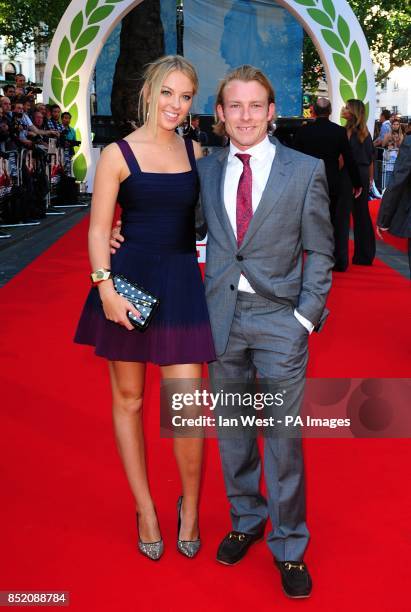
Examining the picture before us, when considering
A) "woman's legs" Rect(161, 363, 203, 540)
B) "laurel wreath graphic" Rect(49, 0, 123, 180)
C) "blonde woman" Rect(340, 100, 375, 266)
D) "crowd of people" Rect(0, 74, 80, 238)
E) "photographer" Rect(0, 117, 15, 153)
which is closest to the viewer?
"woman's legs" Rect(161, 363, 203, 540)

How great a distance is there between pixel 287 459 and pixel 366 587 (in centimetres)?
59

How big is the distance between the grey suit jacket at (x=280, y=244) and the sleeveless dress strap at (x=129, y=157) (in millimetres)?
295

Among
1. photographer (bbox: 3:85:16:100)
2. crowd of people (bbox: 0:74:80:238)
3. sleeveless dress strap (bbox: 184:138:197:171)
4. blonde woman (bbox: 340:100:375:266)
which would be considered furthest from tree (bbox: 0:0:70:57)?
sleeveless dress strap (bbox: 184:138:197:171)

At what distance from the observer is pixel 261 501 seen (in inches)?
145

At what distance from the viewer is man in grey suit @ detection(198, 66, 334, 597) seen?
324cm

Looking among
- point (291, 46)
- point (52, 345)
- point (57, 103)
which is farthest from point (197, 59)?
point (52, 345)

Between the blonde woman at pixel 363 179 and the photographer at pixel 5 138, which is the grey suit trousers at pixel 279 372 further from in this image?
the photographer at pixel 5 138

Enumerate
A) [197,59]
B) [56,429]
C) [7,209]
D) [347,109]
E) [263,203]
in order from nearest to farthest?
[263,203], [56,429], [347,109], [7,209], [197,59]

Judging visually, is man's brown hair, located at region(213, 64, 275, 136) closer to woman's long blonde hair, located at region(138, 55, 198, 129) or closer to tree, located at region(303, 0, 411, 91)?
woman's long blonde hair, located at region(138, 55, 198, 129)

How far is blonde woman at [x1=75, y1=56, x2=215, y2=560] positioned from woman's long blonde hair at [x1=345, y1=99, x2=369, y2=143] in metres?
7.12

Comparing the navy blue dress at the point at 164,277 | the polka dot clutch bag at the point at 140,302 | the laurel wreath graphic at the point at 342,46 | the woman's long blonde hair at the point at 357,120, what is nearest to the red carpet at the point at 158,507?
the navy blue dress at the point at 164,277

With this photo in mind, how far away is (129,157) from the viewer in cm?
332

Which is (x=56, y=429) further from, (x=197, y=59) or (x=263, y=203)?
(x=197, y=59)

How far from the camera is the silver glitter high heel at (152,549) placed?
11.7 feet
